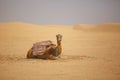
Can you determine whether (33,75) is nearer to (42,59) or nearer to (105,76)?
(105,76)

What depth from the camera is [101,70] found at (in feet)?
32.2

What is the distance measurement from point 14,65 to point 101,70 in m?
2.94

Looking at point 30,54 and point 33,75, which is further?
point 30,54

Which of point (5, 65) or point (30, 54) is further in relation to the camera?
point (30, 54)

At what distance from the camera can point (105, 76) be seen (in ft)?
29.2

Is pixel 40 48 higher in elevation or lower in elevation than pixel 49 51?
higher

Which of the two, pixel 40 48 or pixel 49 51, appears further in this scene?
pixel 40 48

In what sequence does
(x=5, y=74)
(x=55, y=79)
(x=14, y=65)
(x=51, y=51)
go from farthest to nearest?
→ (x=51, y=51) → (x=14, y=65) → (x=5, y=74) → (x=55, y=79)

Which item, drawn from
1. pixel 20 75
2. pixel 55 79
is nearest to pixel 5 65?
pixel 20 75

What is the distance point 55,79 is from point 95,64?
295 centimetres

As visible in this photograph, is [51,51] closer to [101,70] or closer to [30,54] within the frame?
[30,54]

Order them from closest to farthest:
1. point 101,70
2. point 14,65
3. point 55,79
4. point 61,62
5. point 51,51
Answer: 1. point 55,79
2. point 101,70
3. point 14,65
4. point 61,62
5. point 51,51

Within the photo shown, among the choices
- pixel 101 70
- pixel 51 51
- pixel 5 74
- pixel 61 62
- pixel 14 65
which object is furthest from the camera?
pixel 51 51

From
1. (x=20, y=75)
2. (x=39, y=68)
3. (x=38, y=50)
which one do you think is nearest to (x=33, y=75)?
(x=20, y=75)
